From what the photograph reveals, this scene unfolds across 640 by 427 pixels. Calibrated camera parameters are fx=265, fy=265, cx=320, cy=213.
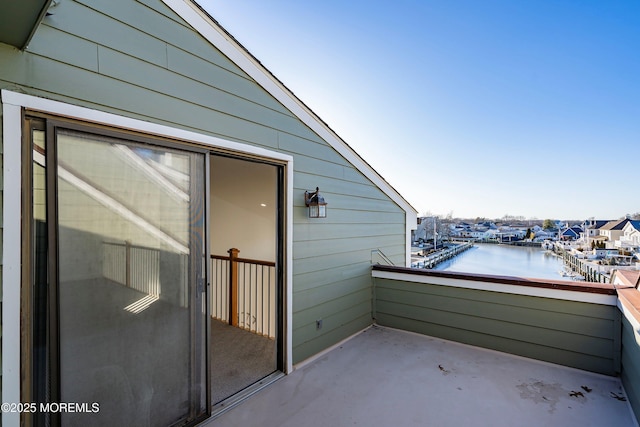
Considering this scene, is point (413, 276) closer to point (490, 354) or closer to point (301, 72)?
point (490, 354)

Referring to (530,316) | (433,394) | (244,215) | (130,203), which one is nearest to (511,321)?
(530,316)

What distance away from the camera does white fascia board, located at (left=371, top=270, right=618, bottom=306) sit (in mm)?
2582

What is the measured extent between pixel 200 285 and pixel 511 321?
3.24 metres

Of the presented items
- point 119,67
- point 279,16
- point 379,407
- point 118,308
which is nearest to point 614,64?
point 279,16

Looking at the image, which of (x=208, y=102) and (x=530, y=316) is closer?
(x=208, y=102)

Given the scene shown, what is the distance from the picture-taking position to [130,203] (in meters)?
1.62

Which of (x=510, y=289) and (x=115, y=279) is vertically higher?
(x=115, y=279)

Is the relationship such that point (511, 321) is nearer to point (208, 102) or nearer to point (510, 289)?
point (510, 289)

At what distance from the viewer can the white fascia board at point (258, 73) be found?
6.33 ft

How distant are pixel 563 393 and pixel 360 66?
550 centimetres

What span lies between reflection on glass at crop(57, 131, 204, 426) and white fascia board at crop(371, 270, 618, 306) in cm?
263

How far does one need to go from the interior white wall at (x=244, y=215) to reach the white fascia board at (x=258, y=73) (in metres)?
1.40

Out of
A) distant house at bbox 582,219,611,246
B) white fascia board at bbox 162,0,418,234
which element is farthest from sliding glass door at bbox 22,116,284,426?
distant house at bbox 582,219,611,246

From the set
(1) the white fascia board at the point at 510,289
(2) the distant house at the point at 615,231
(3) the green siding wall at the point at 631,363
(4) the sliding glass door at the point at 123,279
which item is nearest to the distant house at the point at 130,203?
(4) the sliding glass door at the point at 123,279
